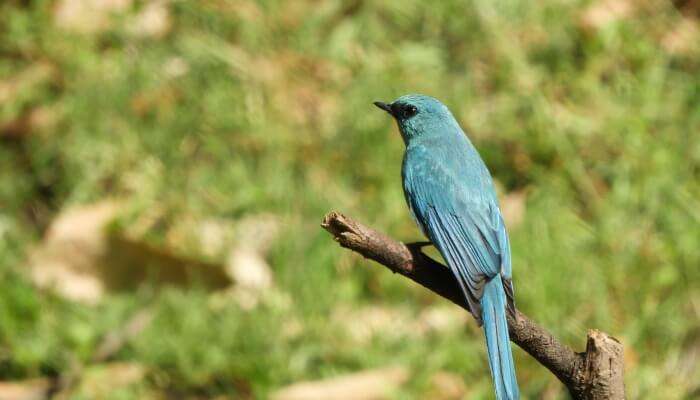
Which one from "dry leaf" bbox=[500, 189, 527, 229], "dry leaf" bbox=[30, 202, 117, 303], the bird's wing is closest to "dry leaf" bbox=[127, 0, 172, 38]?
"dry leaf" bbox=[30, 202, 117, 303]

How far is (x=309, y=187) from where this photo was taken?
210 inches

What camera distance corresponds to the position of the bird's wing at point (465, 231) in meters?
3.03

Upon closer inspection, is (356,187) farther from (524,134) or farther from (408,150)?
(408,150)

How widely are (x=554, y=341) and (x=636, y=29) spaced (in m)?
4.05

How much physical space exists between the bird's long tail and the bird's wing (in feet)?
0.13

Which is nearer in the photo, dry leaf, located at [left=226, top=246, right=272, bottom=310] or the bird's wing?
the bird's wing

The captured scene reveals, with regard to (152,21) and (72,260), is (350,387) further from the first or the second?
(152,21)

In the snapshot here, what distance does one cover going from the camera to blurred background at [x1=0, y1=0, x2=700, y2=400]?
455 centimetres

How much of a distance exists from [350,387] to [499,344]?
1.62 meters

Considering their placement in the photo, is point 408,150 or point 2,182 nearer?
point 408,150

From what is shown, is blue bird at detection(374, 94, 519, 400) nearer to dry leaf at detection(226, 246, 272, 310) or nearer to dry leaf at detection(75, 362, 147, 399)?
dry leaf at detection(226, 246, 272, 310)

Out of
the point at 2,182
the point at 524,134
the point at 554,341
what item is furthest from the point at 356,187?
the point at 554,341

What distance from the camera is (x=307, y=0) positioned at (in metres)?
6.27

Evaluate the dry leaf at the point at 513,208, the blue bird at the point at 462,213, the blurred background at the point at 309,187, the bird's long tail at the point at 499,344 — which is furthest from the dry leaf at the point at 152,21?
the bird's long tail at the point at 499,344
